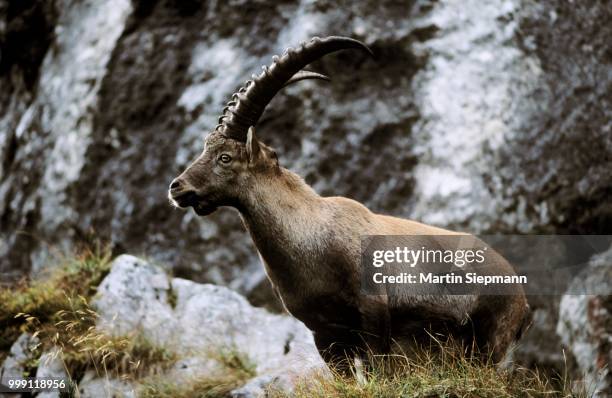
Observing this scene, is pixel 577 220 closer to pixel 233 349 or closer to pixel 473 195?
pixel 473 195

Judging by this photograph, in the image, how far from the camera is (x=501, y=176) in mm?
11031

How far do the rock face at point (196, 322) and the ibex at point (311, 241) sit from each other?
1.73 meters

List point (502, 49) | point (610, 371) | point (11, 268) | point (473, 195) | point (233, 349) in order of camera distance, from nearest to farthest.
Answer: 1. point (233, 349)
2. point (610, 371)
3. point (473, 195)
4. point (502, 49)
5. point (11, 268)

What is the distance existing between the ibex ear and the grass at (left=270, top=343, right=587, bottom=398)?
6.41 ft

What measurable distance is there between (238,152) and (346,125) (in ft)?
15.8

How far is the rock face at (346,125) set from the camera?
11.1 meters

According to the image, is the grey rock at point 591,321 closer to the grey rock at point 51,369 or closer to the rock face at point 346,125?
the rock face at point 346,125

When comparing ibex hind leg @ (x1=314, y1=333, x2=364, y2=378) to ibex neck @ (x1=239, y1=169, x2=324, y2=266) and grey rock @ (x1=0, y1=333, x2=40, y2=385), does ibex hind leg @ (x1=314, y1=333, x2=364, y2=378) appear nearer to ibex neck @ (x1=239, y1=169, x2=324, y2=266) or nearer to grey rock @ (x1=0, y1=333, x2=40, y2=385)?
ibex neck @ (x1=239, y1=169, x2=324, y2=266)

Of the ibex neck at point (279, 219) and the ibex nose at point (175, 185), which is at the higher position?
the ibex nose at point (175, 185)

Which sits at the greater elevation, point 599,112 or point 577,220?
point 599,112

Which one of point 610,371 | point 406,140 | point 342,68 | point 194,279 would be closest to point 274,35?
point 342,68

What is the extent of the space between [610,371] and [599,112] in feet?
12.3

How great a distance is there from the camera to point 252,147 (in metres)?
6.97

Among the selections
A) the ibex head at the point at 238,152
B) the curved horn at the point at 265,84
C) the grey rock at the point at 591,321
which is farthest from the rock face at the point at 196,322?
the grey rock at the point at 591,321
